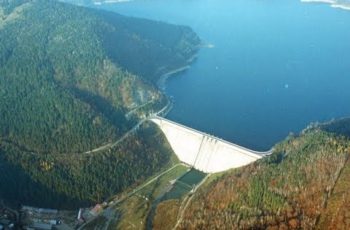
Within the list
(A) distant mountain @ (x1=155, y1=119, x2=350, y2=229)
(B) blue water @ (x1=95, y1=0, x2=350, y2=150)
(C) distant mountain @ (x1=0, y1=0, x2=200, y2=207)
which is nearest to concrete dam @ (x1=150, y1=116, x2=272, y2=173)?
(C) distant mountain @ (x1=0, y1=0, x2=200, y2=207)

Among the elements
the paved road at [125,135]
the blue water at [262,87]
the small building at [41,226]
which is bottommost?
the small building at [41,226]

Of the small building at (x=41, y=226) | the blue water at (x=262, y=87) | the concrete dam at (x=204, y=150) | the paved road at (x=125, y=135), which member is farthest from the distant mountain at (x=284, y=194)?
the paved road at (x=125, y=135)

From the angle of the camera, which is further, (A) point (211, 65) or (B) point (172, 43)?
(B) point (172, 43)

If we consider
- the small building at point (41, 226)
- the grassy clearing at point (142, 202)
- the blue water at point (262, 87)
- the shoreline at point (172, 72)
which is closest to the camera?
the grassy clearing at point (142, 202)

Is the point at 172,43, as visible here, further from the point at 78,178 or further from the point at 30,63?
the point at 78,178

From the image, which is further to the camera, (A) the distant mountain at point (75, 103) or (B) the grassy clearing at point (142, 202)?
(A) the distant mountain at point (75, 103)

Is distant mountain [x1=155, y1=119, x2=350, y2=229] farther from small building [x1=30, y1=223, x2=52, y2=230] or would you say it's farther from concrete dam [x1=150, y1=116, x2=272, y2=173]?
small building [x1=30, y1=223, x2=52, y2=230]

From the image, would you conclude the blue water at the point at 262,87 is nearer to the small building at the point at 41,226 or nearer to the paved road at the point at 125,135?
the paved road at the point at 125,135

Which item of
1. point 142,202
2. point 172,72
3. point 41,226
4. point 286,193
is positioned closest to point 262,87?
point 172,72

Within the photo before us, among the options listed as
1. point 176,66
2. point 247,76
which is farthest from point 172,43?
point 247,76
